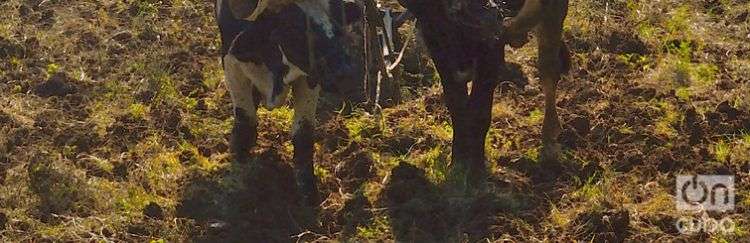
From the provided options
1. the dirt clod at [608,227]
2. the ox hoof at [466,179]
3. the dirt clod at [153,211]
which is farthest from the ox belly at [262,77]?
the dirt clod at [608,227]

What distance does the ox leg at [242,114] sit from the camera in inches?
248

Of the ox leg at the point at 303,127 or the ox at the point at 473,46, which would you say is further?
the ox leg at the point at 303,127

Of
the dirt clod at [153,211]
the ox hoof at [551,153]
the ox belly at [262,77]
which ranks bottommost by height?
the dirt clod at [153,211]

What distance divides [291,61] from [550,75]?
62.4 inches

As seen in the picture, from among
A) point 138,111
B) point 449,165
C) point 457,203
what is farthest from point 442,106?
point 138,111

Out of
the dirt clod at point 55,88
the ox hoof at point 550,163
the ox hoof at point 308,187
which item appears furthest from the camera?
the dirt clod at point 55,88

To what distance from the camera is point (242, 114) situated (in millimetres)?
6402

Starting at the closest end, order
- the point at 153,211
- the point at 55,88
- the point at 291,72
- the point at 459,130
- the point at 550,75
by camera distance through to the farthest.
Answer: the point at 153,211, the point at 291,72, the point at 459,130, the point at 550,75, the point at 55,88

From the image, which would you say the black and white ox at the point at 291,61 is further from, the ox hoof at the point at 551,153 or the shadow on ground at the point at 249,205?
the ox hoof at the point at 551,153

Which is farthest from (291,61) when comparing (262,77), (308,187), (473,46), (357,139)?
(357,139)

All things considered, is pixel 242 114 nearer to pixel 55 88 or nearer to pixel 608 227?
pixel 55 88

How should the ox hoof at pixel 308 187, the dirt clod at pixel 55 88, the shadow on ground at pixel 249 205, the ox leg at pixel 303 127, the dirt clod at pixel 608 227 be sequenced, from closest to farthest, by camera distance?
1. the dirt clod at pixel 608 227
2. the shadow on ground at pixel 249 205
3. the ox hoof at pixel 308 187
4. the ox leg at pixel 303 127
5. the dirt clod at pixel 55 88

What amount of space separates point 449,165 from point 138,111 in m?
2.02

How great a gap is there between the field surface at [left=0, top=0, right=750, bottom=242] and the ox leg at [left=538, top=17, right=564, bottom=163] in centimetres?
11
